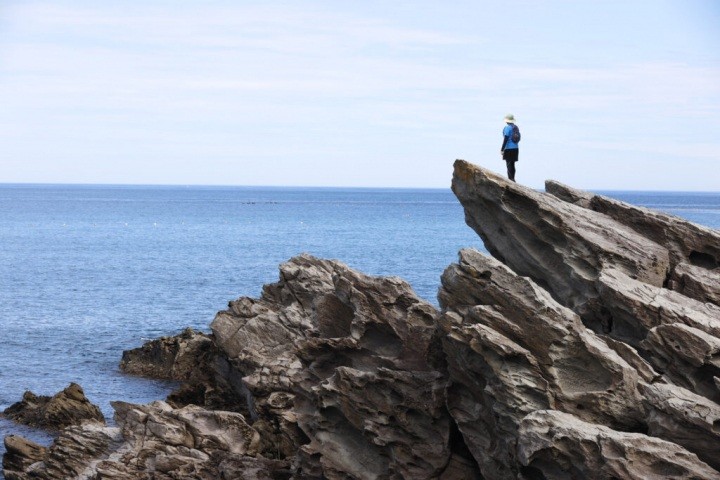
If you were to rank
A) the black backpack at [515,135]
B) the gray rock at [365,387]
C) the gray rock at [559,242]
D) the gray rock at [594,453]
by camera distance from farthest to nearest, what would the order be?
the black backpack at [515,135] → the gray rock at [559,242] → the gray rock at [365,387] → the gray rock at [594,453]

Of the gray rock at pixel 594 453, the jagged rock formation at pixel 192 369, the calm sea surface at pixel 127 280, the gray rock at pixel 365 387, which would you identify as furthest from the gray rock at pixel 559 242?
the calm sea surface at pixel 127 280

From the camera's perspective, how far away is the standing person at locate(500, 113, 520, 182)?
3628 centimetres

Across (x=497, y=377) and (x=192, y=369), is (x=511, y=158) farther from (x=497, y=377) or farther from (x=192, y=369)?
(x=192, y=369)

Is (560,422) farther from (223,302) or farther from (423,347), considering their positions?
(223,302)

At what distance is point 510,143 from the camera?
36.3 m

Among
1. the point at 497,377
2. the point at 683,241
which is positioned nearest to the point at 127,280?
the point at 683,241

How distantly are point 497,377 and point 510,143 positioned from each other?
15.9 metres

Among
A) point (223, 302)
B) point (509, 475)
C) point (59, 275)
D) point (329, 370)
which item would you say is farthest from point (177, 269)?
point (509, 475)

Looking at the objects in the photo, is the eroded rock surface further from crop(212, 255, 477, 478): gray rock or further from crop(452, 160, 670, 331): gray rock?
crop(212, 255, 477, 478): gray rock

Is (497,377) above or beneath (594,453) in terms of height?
above

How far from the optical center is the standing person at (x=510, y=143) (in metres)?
36.3

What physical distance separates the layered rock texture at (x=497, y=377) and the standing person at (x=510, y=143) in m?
4.57

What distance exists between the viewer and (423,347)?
2706cm

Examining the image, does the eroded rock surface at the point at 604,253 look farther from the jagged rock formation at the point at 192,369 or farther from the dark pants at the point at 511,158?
the jagged rock formation at the point at 192,369
